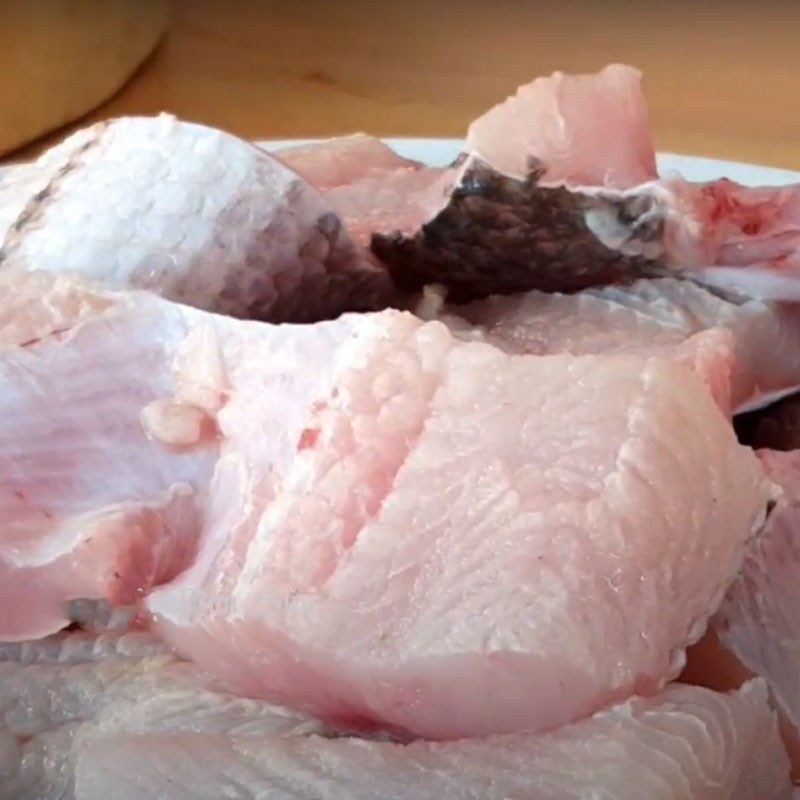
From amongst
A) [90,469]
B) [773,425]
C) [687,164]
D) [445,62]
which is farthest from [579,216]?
[445,62]

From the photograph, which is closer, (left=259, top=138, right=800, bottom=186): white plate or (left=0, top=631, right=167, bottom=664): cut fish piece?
(left=0, top=631, right=167, bottom=664): cut fish piece

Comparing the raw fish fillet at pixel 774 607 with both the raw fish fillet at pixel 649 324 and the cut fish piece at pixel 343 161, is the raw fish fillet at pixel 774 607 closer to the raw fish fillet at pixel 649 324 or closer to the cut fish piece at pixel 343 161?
the raw fish fillet at pixel 649 324

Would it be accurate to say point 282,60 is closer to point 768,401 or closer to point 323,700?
point 768,401

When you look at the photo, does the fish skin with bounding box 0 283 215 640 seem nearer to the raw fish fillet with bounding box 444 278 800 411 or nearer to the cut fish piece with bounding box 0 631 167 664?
the cut fish piece with bounding box 0 631 167 664

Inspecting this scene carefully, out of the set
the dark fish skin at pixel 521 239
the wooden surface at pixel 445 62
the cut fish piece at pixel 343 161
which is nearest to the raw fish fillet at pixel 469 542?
the dark fish skin at pixel 521 239

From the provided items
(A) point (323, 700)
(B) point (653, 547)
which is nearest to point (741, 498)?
(B) point (653, 547)

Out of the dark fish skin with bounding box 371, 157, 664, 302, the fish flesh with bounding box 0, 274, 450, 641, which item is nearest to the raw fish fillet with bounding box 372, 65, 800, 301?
the dark fish skin with bounding box 371, 157, 664, 302
